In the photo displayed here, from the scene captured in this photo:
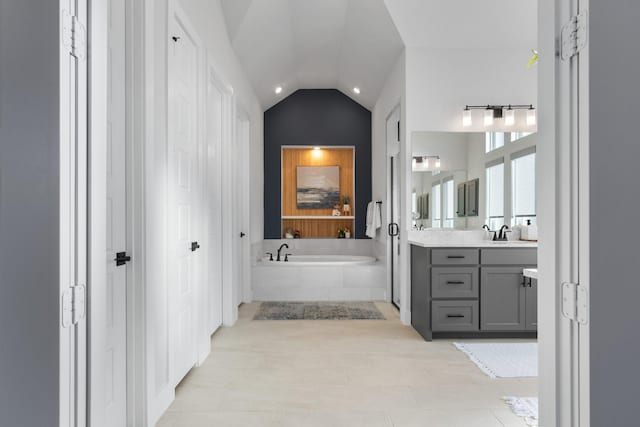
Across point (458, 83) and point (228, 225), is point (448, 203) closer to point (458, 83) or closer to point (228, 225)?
point (458, 83)

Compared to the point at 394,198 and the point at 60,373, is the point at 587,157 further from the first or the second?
the point at 394,198

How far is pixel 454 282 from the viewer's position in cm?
384

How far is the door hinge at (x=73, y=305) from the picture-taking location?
977mm

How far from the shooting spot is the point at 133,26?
216cm

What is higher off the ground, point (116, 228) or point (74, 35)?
point (74, 35)

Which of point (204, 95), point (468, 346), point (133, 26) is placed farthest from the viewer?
point (468, 346)

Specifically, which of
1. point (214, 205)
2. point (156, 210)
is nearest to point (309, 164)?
point (214, 205)

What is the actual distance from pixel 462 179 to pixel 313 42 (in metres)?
2.44

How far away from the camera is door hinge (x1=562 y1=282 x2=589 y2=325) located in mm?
1003

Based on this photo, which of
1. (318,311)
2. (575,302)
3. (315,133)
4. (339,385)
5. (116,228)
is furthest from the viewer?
(315,133)

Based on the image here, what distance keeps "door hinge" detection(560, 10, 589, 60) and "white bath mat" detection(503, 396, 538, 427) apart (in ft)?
6.42

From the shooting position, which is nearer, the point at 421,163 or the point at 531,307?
the point at 531,307
